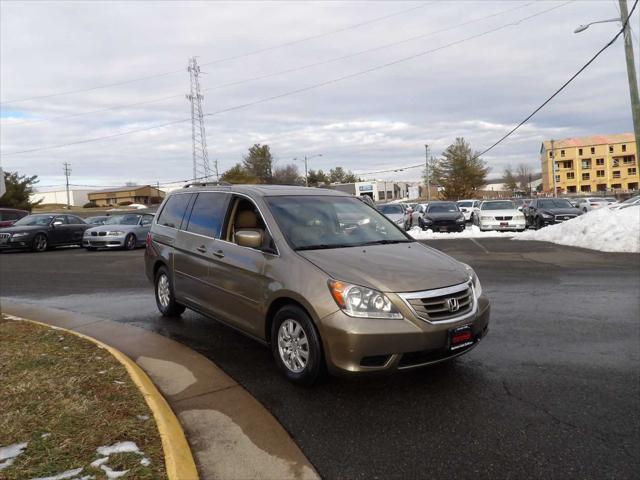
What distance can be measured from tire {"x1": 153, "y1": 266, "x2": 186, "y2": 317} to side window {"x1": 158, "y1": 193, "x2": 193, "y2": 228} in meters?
0.63

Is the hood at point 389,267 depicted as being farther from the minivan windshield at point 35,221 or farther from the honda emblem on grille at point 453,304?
the minivan windshield at point 35,221

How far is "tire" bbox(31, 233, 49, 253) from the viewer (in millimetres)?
17828

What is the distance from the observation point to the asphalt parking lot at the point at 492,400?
9.94 ft

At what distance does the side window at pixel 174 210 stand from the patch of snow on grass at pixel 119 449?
11.6 feet

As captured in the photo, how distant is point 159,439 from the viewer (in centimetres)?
318

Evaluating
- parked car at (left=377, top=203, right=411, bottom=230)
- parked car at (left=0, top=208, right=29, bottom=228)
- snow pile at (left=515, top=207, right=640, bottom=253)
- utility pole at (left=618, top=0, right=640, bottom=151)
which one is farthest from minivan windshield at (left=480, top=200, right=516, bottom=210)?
parked car at (left=0, top=208, right=29, bottom=228)

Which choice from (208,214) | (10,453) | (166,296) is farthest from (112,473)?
(166,296)

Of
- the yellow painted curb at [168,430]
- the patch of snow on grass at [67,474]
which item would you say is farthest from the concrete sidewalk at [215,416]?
the patch of snow on grass at [67,474]

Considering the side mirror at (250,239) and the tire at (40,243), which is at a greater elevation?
the side mirror at (250,239)

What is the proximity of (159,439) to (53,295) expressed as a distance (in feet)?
23.0

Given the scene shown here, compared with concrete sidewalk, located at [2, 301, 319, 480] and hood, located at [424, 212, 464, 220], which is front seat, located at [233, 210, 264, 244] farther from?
hood, located at [424, 212, 464, 220]

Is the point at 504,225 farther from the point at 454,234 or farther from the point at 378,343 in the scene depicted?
the point at 378,343

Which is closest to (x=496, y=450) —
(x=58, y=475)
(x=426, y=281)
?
(x=426, y=281)

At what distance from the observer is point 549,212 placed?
21.8 metres
